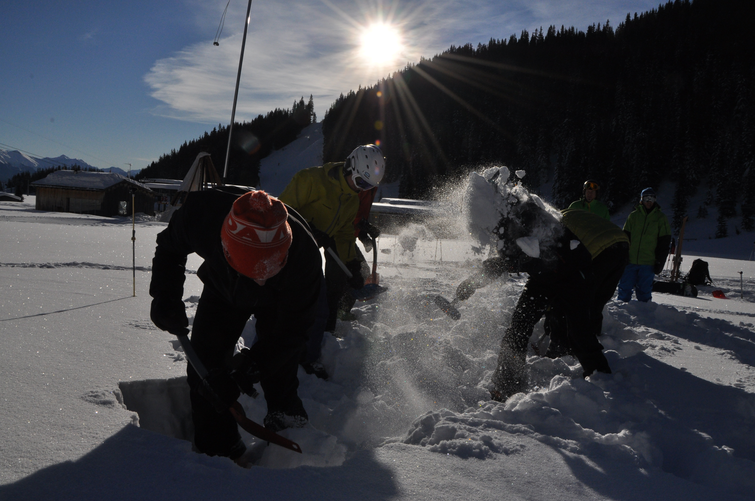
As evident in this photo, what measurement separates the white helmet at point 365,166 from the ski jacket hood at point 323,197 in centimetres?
10

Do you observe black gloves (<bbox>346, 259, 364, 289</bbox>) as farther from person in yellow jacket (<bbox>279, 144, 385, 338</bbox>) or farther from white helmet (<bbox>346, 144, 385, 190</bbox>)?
white helmet (<bbox>346, 144, 385, 190</bbox>)

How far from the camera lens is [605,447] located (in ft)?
6.22

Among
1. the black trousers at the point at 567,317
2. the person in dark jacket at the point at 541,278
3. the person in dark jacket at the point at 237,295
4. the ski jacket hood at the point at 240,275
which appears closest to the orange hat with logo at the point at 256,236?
the person in dark jacket at the point at 237,295

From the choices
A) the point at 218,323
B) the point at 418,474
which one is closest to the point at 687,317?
the point at 418,474

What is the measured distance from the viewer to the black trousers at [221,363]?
1.85 meters

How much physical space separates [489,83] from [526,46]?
11.7 m

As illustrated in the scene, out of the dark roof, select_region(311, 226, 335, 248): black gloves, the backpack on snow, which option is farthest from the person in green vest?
the dark roof

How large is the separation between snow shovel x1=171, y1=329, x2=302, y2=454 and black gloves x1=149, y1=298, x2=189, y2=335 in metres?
0.04

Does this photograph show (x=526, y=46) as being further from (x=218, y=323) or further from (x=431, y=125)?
(x=218, y=323)

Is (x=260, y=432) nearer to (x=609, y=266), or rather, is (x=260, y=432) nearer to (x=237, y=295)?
(x=237, y=295)

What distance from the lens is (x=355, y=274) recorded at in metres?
3.84

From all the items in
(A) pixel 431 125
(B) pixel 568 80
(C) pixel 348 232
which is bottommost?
(C) pixel 348 232

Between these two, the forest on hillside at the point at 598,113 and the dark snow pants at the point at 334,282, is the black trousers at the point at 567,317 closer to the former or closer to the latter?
the dark snow pants at the point at 334,282

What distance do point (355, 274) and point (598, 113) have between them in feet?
206
